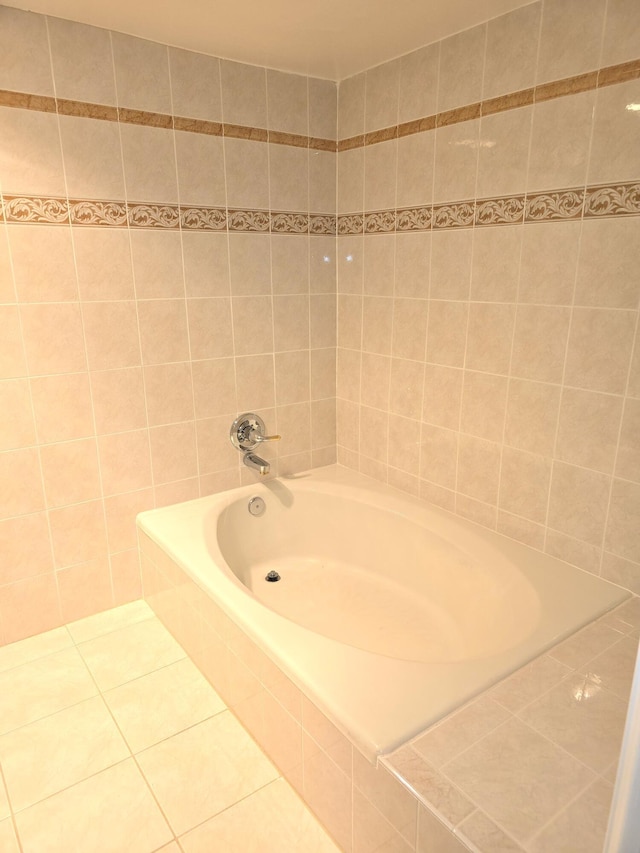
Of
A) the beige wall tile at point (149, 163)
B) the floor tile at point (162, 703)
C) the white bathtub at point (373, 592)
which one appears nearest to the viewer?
the white bathtub at point (373, 592)

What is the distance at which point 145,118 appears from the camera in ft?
6.50

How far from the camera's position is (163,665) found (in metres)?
2.05

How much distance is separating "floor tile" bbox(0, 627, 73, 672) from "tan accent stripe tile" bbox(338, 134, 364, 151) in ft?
7.35

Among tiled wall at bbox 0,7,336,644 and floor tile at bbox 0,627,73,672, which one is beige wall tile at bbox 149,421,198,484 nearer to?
tiled wall at bbox 0,7,336,644

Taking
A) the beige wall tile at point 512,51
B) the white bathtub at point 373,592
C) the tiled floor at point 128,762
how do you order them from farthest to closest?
the beige wall tile at point 512,51 < the tiled floor at point 128,762 < the white bathtub at point 373,592

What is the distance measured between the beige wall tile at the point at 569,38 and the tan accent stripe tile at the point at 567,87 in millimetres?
14

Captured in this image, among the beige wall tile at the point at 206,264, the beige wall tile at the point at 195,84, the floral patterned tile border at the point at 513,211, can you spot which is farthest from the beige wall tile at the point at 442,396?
the beige wall tile at the point at 195,84

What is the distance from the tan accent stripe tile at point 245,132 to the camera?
2158mm

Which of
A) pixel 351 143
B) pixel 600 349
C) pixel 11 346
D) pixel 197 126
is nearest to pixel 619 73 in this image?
pixel 600 349

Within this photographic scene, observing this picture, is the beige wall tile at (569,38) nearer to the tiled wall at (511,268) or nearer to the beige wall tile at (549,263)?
the tiled wall at (511,268)

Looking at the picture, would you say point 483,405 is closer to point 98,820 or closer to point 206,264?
point 206,264

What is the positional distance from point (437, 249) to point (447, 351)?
1.21ft

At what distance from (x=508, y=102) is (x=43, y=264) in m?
1.57

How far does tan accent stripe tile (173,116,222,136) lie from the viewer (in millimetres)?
2049
